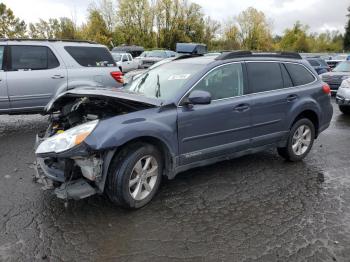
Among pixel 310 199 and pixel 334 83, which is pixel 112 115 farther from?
pixel 334 83

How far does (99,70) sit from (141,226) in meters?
5.16

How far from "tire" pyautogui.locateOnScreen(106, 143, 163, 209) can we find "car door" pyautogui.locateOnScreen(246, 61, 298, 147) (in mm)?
1632

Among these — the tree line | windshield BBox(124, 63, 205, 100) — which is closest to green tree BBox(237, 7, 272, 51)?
the tree line

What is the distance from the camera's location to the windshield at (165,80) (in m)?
4.31

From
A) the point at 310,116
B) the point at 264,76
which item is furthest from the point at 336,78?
the point at 264,76

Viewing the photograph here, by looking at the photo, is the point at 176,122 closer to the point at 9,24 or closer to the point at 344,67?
the point at 344,67

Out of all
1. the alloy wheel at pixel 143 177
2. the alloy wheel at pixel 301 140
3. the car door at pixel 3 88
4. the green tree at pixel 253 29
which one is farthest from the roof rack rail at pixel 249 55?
the green tree at pixel 253 29

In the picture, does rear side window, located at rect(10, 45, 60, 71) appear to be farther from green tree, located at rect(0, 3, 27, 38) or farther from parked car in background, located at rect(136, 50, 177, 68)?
green tree, located at rect(0, 3, 27, 38)

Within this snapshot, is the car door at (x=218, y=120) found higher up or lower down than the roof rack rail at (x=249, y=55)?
lower down

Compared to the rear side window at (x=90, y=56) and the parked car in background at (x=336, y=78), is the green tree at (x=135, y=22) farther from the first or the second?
the rear side window at (x=90, y=56)

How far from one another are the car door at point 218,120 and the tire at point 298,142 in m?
0.96

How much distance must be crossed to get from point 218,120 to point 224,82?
0.55 metres

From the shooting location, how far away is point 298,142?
551 cm

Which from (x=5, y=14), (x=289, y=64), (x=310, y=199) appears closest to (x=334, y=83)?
(x=289, y=64)
